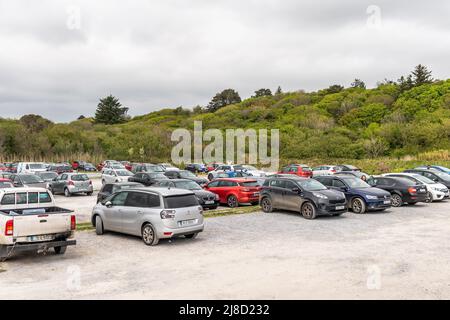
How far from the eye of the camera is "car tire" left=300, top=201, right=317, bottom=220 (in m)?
17.3

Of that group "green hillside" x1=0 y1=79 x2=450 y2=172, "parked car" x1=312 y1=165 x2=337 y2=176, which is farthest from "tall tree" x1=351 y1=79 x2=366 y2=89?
"parked car" x1=312 y1=165 x2=337 y2=176

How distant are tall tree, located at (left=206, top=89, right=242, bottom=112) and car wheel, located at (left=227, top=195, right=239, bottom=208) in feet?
433

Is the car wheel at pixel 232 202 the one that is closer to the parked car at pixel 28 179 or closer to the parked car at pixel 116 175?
the parked car at pixel 116 175

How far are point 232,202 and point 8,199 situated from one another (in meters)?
11.7

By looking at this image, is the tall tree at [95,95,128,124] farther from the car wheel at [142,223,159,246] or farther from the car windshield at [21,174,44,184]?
the car wheel at [142,223,159,246]

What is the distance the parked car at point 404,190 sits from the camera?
68.8 feet

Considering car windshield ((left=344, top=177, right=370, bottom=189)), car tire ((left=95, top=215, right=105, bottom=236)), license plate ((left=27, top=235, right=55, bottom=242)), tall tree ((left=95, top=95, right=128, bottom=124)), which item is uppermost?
tall tree ((left=95, top=95, right=128, bottom=124))

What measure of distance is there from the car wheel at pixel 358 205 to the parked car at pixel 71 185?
1693 centimetres

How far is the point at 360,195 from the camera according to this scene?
747 inches

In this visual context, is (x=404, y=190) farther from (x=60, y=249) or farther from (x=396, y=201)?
(x=60, y=249)

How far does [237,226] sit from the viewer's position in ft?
51.8
